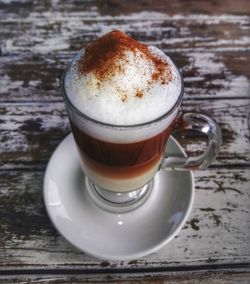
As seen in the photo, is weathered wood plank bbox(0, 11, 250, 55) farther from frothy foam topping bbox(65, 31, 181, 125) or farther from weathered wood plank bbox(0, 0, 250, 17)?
frothy foam topping bbox(65, 31, 181, 125)

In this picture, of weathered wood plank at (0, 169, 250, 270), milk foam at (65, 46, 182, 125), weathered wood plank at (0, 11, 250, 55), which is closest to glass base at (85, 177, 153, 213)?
weathered wood plank at (0, 169, 250, 270)

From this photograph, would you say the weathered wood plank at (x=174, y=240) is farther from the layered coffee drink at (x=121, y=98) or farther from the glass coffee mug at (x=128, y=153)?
the layered coffee drink at (x=121, y=98)

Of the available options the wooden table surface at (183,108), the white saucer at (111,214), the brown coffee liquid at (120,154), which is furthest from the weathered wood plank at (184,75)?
the brown coffee liquid at (120,154)

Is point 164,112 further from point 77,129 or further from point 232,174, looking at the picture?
point 232,174

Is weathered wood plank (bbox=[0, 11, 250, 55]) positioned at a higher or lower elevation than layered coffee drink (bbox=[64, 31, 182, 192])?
lower

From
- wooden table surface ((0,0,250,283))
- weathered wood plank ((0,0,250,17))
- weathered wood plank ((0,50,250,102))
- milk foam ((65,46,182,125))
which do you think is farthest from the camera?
weathered wood plank ((0,0,250,17))

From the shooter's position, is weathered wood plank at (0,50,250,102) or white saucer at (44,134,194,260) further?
weathered wood plank at (0,50,250,102)
